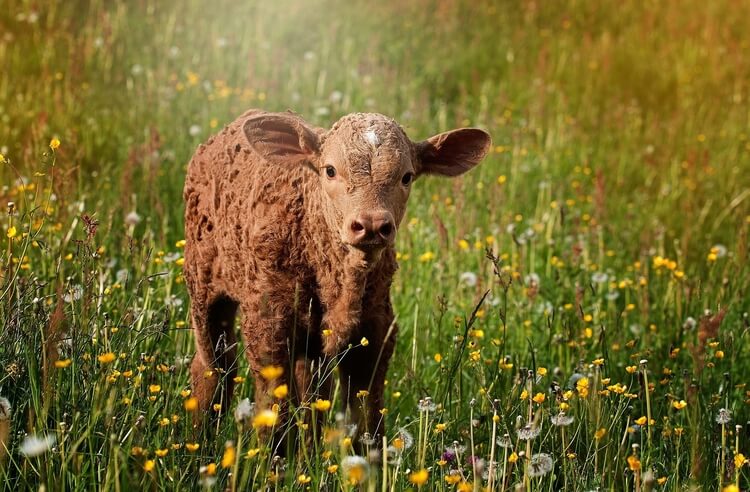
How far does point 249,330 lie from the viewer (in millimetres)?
3586

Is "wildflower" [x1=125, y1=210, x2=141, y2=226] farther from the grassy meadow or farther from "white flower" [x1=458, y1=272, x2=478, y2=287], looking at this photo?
"white flower" [x1=458, y1=272, x2=478, y2=287]

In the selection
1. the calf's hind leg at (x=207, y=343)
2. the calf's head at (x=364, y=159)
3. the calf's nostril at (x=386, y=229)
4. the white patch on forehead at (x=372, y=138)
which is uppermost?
the white patch on forehead at (x=372, y=138)

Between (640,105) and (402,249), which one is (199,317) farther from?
(640,105)

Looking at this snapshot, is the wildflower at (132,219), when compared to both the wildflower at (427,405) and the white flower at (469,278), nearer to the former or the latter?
the white flower at (469,278)

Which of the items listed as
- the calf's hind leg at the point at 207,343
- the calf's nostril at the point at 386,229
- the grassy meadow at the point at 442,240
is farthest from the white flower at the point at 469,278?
the calf's nostril at the point at 386,229

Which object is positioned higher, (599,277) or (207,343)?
(599,277)

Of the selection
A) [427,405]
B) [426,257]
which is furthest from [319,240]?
[426,257]

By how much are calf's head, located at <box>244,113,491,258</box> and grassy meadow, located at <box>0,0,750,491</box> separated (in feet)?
1.44

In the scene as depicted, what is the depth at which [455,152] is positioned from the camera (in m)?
3.88

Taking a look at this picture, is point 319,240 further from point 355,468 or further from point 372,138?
point 355,468

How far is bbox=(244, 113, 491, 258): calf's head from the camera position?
10.5ft

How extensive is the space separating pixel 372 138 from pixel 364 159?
91mm

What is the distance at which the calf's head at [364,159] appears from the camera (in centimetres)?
319

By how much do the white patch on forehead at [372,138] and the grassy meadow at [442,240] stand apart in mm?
677
